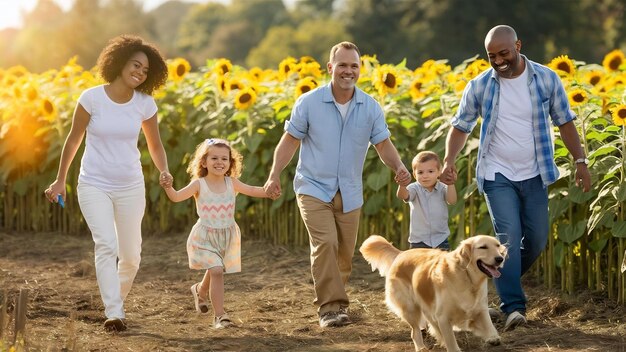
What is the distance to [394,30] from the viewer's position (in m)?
50.2

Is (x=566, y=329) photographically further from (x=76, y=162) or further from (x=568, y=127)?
(x=76, y=162)

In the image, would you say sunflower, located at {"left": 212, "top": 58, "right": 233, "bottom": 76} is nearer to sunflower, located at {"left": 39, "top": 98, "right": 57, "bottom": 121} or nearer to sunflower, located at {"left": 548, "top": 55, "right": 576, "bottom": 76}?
sunflower, located at {"left": 39, "top": 98, "right": 57, "bottom": 121}

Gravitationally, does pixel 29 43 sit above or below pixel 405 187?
above

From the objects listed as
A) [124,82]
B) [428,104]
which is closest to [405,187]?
[124,82]

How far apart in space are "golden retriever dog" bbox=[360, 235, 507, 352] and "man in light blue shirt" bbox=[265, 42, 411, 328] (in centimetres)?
82

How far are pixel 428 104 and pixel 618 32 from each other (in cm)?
3583

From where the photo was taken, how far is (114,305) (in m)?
7.17

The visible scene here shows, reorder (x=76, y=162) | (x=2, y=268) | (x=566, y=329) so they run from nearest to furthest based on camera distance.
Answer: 1. (x=566, y=329)
2. (x=2, y=268)
3. (x=76, y=162)

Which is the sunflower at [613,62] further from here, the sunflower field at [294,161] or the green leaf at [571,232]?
the green leaf at [571,232]

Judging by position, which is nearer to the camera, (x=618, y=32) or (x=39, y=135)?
(x=39, y=135)

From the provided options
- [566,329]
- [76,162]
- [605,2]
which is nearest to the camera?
[566,329]

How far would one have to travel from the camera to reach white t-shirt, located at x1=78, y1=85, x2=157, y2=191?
7.16m

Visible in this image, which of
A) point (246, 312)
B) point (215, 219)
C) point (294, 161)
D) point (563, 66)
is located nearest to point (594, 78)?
point (563, 66)

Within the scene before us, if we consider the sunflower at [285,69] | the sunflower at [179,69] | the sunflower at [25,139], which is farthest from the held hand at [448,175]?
the sunflower at [25,139]
